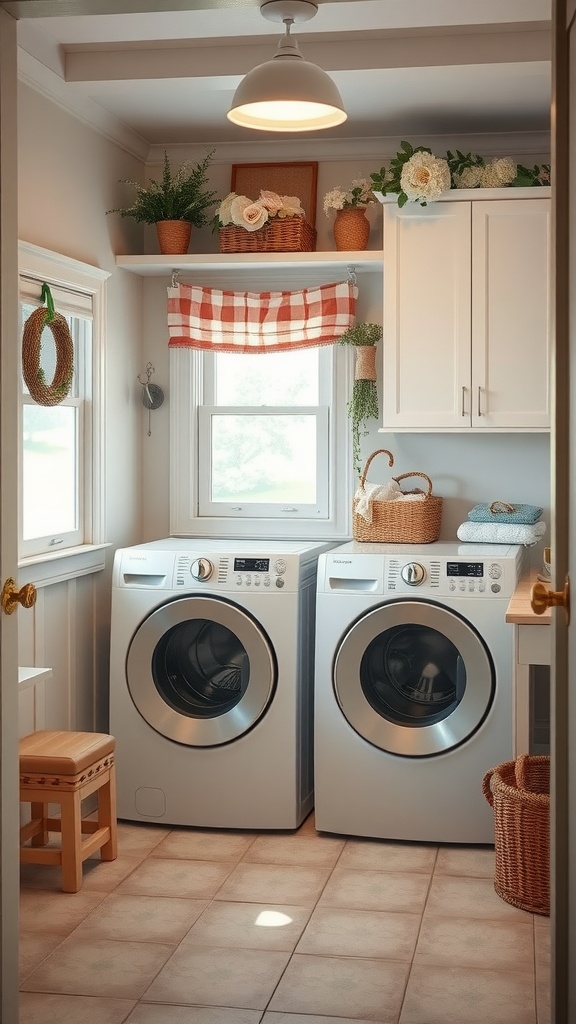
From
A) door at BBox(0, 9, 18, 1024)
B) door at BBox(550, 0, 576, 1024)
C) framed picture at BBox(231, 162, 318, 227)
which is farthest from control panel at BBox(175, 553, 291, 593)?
door at BBox(550, 0, 576, 1024)

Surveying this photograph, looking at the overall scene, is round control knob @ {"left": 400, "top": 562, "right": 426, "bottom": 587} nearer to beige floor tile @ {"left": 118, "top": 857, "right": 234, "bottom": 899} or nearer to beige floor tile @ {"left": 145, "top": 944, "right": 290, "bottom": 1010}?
beige floor tile @ {"left": 118, "top": 857, "right": 234, "bottom": 899}

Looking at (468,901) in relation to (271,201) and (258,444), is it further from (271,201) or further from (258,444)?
(271,201)

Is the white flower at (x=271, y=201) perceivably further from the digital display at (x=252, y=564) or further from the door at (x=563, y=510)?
the door at (x=563, y=510)

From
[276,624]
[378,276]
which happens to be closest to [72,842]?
[276,624]

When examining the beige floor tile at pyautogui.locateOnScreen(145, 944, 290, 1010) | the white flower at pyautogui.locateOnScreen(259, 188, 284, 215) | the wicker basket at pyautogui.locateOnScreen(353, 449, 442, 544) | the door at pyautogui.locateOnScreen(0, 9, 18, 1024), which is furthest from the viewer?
the white flower at pyautogui.locateOnScreen(259, 188, 284, 215)

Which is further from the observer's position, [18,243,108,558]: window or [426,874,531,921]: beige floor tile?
[18,243,108,558]: window

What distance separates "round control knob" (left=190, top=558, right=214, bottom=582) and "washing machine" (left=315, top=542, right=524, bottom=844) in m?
0.38

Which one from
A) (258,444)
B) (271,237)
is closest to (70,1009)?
(258,444)

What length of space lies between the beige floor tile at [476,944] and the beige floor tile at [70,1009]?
774 millimetres

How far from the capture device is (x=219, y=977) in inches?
108

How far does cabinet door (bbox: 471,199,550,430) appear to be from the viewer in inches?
153

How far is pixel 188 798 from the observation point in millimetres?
3861

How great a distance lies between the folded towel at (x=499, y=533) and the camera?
386 centimetres

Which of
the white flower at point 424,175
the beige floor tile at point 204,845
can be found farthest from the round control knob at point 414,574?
the white flower at point 424,175
